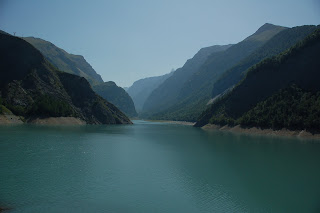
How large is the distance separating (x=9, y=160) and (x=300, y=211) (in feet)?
164

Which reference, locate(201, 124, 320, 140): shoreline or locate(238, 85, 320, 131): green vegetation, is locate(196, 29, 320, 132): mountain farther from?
locate(201, 124, 320, 140): shoreline

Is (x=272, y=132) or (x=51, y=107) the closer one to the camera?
(x=272, y=132)

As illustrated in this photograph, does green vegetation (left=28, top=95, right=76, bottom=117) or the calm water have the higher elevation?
green vegetation (left=28, top=95, right=76, bottom=117)

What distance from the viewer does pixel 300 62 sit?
15600 centimetres

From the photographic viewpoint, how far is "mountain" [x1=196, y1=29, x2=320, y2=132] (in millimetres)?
125000

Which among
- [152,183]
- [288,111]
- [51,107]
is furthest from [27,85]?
[152,183]

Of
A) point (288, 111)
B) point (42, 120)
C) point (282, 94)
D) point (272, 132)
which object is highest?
point (282, 94)

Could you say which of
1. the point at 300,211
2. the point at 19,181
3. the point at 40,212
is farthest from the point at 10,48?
the point at 300,211

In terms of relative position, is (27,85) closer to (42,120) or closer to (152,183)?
(42,120)

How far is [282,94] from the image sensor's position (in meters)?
149

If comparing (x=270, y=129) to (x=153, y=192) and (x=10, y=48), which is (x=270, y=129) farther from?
(x=10, y=48)

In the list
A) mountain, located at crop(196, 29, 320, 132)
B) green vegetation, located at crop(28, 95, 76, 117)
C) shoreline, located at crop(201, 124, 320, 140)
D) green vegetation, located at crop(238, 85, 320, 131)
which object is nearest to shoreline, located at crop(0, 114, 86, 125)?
green vegetation, located at crop(28, 95, 76, 117)

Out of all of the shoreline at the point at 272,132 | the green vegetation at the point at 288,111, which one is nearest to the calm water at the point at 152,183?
the shoreline at the point at 272,132

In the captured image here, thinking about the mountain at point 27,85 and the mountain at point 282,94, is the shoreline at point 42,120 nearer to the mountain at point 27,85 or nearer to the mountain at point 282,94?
the mountain at point 27,85
